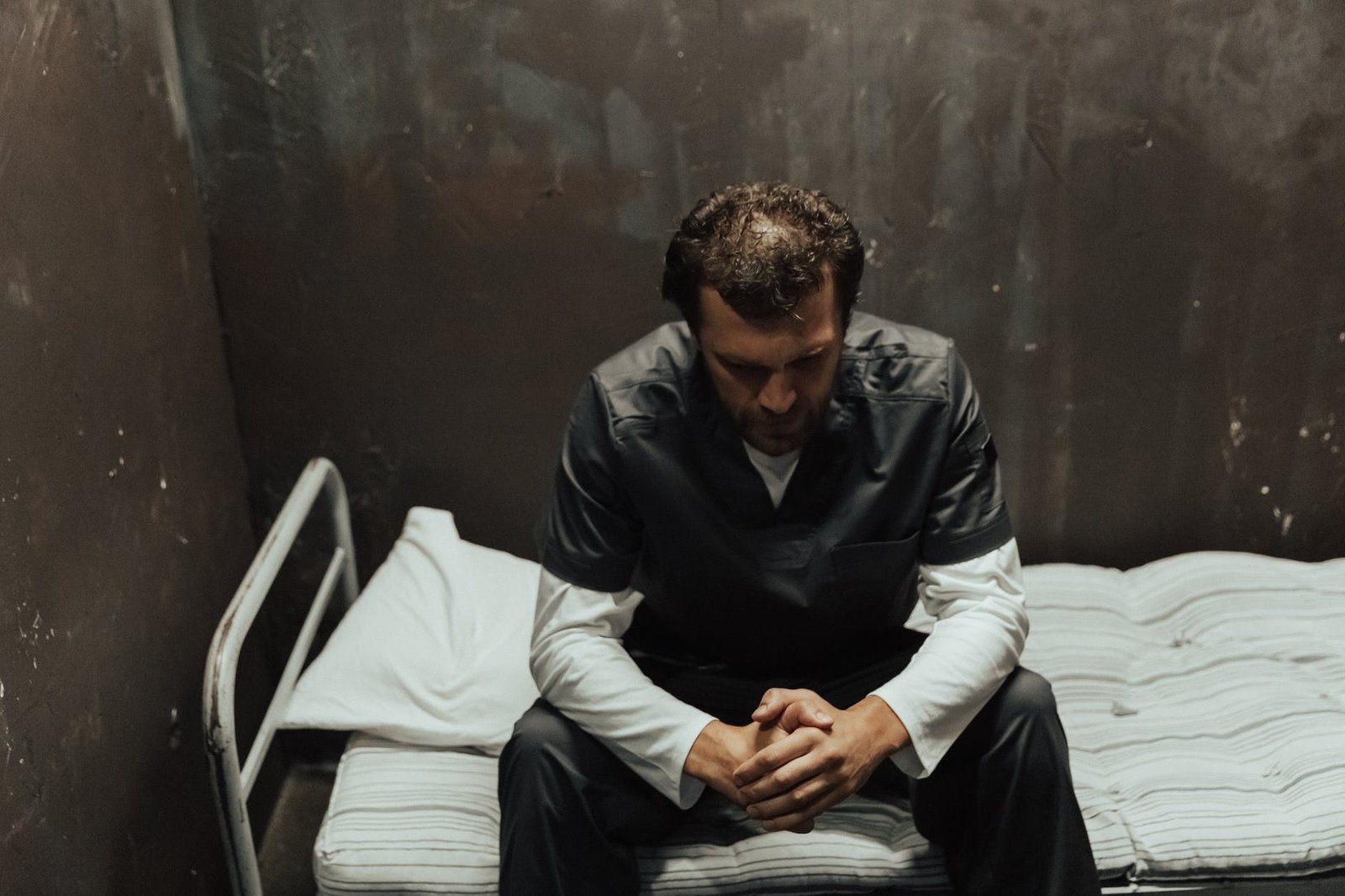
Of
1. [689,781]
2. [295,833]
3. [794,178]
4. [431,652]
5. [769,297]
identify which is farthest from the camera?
[295,833]

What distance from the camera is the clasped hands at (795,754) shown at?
1.70 m

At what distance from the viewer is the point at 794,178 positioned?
2.46 metres

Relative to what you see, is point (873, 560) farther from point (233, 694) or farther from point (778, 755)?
point (233, 694)

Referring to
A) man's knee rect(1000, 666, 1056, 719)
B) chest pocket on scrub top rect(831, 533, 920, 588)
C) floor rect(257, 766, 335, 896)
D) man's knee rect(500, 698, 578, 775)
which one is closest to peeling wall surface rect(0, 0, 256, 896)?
floor rect(257, 766, 335, 896)

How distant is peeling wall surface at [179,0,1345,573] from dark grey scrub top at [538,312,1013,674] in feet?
1.99

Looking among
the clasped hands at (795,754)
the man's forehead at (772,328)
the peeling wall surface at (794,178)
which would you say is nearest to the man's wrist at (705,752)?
the clasped hands at (795,754)

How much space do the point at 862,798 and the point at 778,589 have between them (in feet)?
1.15

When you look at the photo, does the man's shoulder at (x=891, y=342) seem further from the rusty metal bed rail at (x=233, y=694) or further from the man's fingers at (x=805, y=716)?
the rusty metal bed rail at (x=233, y=694)

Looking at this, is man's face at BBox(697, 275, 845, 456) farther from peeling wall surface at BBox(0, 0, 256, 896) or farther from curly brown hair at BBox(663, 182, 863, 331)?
peeling wall surface at BBox(0, 0, 256, 896)

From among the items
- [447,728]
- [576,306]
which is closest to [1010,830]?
[447,728]

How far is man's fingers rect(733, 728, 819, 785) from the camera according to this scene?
1693mm

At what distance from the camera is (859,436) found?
192 cm

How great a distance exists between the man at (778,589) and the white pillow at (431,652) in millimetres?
300

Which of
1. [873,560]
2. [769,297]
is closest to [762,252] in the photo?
[769,297]
